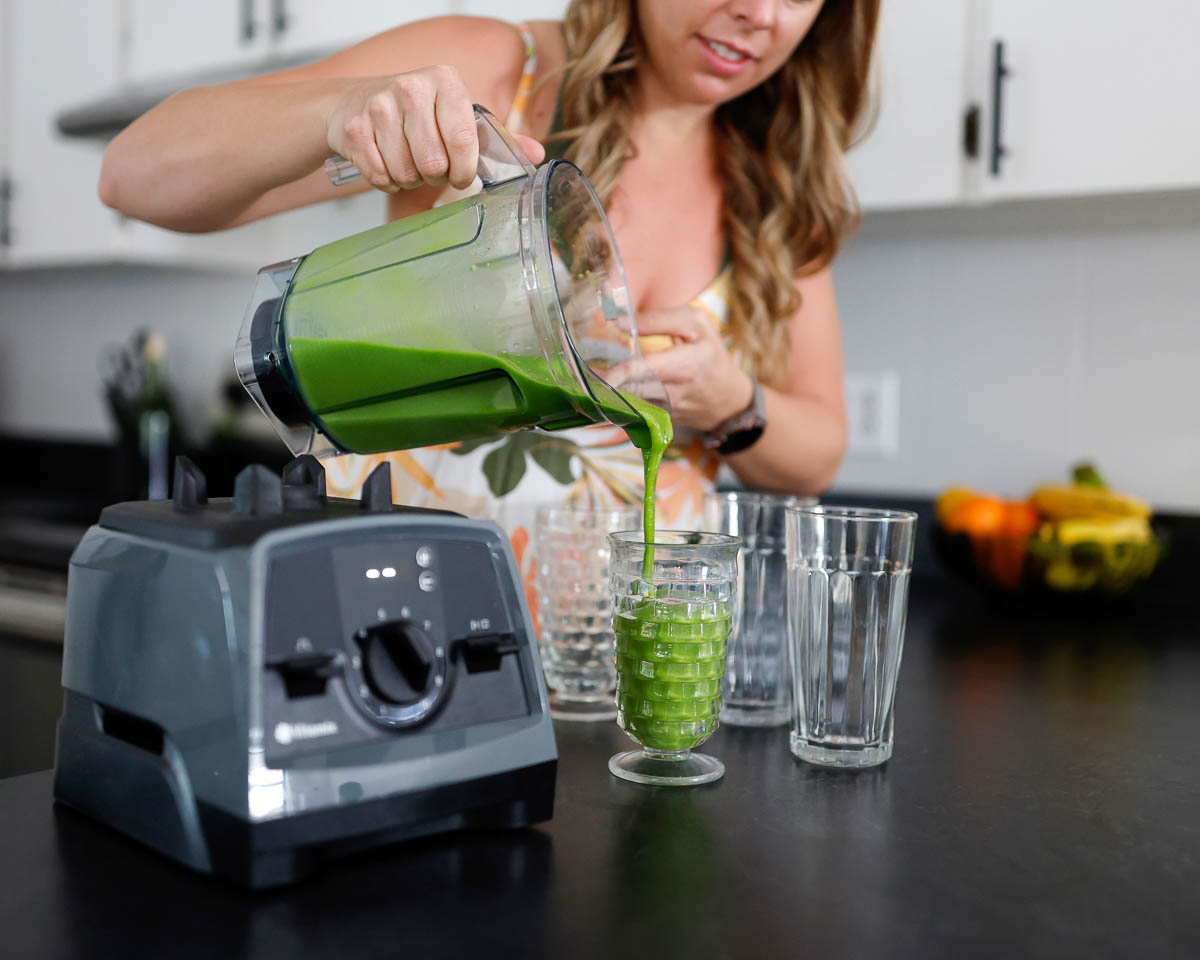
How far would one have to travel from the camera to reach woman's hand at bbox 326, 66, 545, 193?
2.36ft

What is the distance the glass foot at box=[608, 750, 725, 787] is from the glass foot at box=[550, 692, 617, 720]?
11 cm

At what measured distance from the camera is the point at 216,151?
950 millimetres

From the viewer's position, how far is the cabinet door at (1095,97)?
145cm

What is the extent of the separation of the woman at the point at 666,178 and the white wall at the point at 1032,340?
444 millimetres

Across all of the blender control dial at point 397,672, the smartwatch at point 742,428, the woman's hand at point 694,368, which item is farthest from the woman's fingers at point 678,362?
the blender control dial at point 397,672

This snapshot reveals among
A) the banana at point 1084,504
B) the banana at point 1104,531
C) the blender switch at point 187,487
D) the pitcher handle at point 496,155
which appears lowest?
the banana at point 1104,531

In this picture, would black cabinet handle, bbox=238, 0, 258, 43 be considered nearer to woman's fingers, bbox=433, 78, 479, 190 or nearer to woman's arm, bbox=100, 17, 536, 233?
woman's arm, bbox=100, 17, 536, 233

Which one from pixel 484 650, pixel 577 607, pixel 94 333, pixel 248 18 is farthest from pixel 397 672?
pixel 94 333

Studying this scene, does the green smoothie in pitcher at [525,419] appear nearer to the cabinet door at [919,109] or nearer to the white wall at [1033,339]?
the cabinet door at [919,109]

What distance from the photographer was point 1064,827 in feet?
2.31

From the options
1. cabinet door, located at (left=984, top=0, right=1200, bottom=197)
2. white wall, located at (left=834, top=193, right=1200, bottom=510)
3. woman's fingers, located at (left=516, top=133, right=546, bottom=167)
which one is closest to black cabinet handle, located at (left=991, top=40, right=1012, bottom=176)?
cabinet door, located at (left=984, top=0, right=1200, bottom=197)

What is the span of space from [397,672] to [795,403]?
865 millimetres

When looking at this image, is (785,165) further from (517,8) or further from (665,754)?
(665,754)

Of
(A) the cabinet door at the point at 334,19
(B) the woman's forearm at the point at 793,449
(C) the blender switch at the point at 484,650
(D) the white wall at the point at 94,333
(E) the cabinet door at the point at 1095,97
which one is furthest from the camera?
(D) the white wall at the point at 94,333
